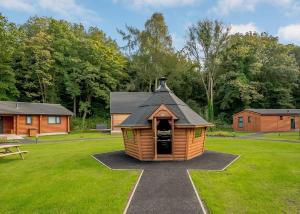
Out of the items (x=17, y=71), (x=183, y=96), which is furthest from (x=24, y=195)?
(x=183, y=96)

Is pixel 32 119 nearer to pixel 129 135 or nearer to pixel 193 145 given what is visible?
pixel 129 135

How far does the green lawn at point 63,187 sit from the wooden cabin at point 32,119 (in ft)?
60.8

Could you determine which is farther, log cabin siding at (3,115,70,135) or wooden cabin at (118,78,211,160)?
log cabin siding at (3,115,70,135)

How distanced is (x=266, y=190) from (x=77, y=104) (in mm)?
42526

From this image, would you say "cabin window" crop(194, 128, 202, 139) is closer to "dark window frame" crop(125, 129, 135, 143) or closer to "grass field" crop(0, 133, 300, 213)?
"grass field" crop(0, 133, 300, 213)

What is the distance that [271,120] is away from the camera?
3509 centimetres

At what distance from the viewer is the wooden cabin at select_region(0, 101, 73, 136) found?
30602mm

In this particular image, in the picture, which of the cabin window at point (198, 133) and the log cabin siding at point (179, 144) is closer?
the log cabin siding at point (179, 144)

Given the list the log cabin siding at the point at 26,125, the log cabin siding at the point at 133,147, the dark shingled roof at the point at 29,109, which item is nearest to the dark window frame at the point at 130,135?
the log cabin siding at the point at 133,147

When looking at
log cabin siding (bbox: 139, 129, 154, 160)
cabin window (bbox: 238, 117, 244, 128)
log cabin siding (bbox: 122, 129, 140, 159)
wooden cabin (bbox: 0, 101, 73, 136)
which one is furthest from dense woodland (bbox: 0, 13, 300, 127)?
log cabin siding (bbox: 139, 129, 154, 160)

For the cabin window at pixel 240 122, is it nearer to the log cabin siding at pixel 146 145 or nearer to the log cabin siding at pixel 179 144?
the log cabin siding at pixel 179 144

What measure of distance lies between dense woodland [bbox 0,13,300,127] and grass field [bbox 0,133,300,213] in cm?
2957

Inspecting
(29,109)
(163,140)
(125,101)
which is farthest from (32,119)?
(163,140)

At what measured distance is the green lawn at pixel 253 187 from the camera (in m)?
7.40
